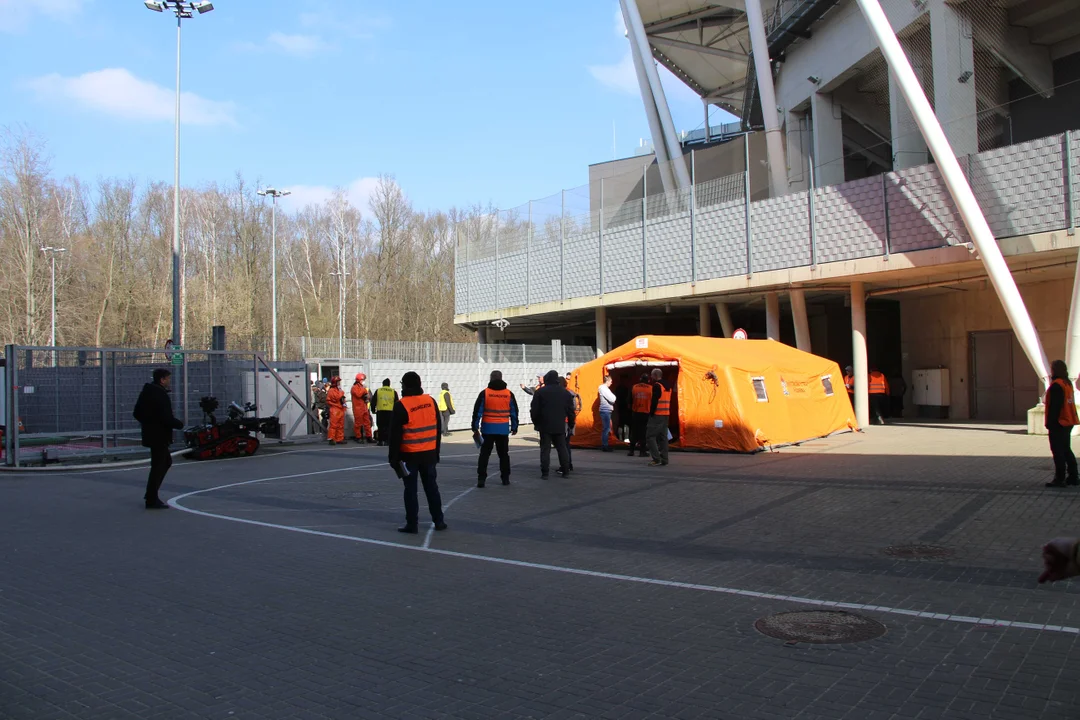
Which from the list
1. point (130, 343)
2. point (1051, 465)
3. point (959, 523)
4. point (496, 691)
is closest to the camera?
point (496, 691)

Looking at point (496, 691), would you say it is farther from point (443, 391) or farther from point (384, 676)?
point (443, 391)

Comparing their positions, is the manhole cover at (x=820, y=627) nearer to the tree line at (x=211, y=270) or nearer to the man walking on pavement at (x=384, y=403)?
the man walking on pavement at (x=384, y=403)

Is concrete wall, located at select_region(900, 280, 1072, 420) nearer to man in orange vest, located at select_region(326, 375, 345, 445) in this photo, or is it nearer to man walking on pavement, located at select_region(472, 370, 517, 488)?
man walking on pavement, located at select_region(472, 370, 517, 488)

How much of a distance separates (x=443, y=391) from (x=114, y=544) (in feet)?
47.8

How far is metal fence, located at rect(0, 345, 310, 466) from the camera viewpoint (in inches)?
661

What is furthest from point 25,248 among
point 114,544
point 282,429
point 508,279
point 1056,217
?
point 1056,217

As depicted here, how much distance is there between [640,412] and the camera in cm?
1631

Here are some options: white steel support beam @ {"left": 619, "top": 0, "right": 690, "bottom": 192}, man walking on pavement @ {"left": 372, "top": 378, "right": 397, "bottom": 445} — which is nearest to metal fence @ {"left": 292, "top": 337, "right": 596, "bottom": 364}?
man walking on pavement @ {"left": 372, "top": 378, "right": 397, "bottom": 445}

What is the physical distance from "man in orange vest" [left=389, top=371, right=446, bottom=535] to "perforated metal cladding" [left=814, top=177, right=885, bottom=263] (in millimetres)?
17189

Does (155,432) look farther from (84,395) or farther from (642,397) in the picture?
(642,397)

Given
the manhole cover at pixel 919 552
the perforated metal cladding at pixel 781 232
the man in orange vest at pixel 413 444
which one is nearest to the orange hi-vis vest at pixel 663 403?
the man in orange vest at pixel 413 444

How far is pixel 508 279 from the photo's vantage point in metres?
37.6

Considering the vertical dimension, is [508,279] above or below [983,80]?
below

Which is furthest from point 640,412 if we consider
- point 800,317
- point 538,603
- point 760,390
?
point 800,317
